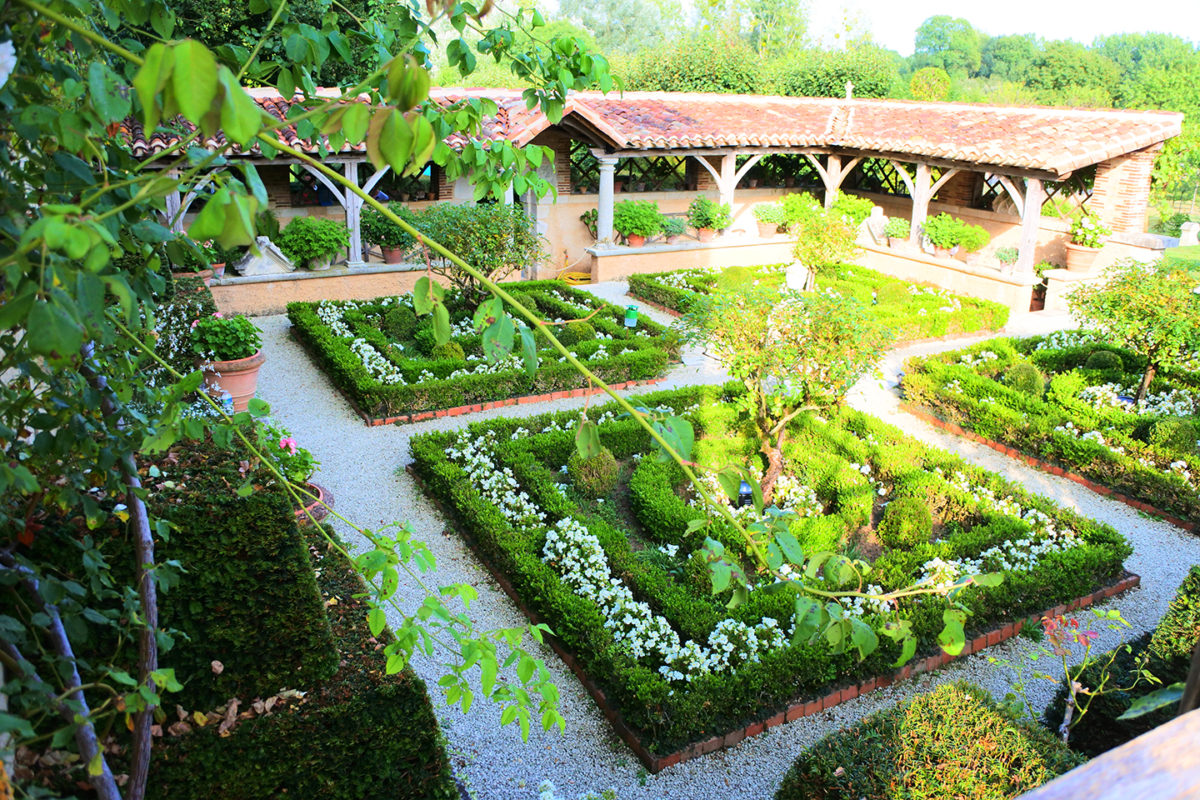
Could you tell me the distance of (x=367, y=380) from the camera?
8.86 m

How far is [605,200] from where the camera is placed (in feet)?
47.1

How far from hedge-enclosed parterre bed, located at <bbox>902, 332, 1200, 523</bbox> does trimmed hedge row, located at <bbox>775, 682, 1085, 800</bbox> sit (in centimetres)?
439

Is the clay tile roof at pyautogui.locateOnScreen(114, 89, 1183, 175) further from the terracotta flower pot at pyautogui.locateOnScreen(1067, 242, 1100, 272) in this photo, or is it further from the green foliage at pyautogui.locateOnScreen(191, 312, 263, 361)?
the green foliage at pyautogui.locateOnScreen(191, 312, 263, 361)

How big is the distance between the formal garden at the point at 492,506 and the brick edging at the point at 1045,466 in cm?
5

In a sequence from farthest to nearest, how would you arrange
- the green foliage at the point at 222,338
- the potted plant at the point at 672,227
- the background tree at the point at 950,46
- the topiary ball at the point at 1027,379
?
the background tree at the point at 950,46 → the potted plant at the point at 672,227 → the topiary ball at the point at 1027,379 → the green foliage at the point at 222,338

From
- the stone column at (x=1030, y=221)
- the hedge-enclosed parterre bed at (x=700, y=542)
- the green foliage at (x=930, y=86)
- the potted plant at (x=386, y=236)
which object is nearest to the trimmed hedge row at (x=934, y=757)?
the hedge-enclosed parterre bed at (x=700, y=542)

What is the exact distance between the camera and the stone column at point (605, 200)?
46.3ft

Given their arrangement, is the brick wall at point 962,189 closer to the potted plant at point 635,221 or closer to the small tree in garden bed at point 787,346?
the potted plant at point 635,221

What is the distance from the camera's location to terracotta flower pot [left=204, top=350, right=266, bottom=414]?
26.8 ft

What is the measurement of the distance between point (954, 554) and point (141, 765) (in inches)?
203

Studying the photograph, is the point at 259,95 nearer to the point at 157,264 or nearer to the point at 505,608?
the point at 505,608

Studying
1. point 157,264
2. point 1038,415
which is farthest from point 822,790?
point 1038,415

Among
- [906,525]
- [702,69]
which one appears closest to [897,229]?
[906,525]

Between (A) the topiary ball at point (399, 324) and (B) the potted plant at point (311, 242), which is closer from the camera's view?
(A) the topiary ball at point (399, 324)
